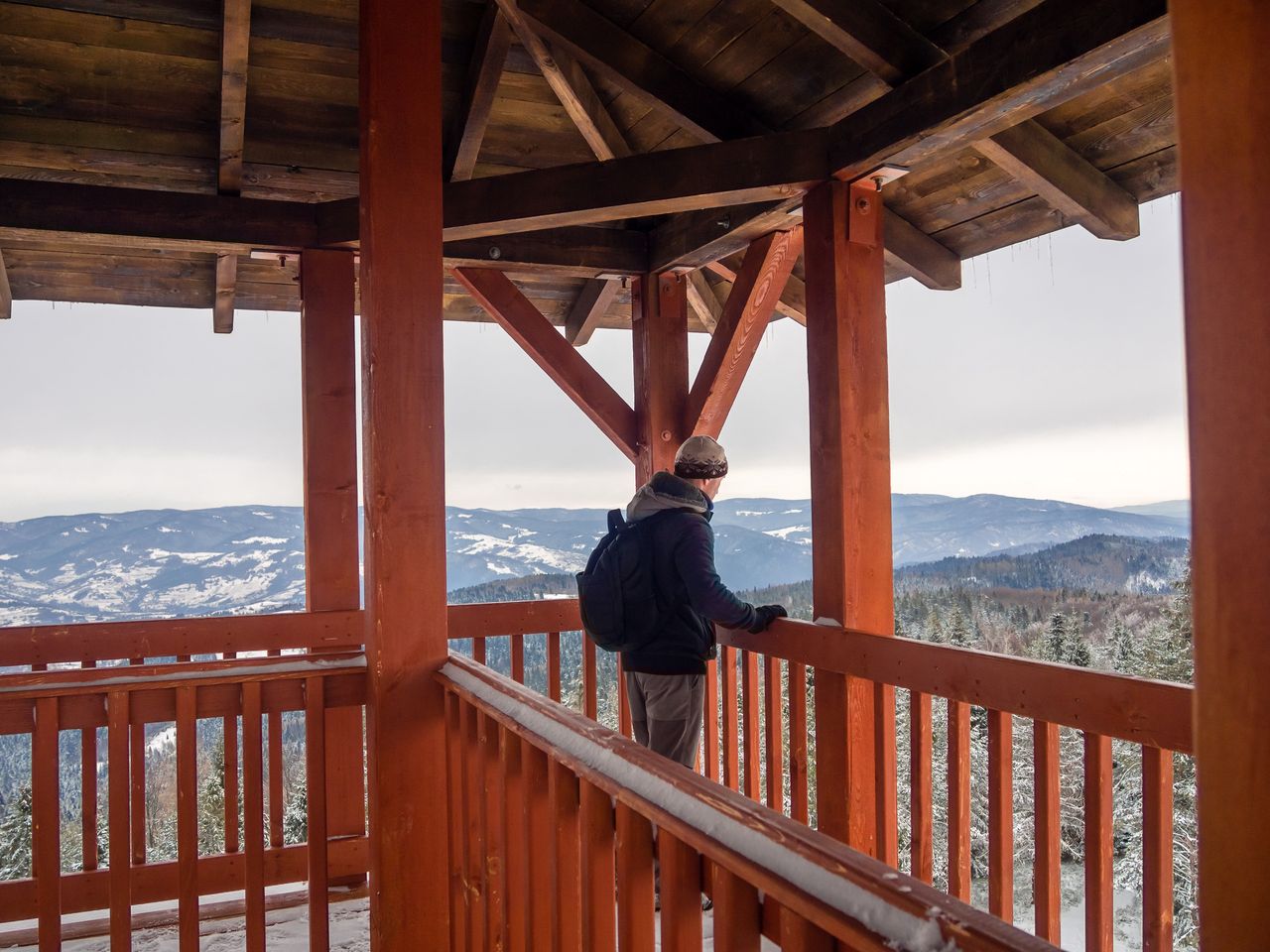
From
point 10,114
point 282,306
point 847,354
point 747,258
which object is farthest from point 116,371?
point 847,354

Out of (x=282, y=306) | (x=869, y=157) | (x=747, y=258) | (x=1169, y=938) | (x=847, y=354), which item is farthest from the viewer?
(x=282, y=306)

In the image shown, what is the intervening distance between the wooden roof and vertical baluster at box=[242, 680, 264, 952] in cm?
227

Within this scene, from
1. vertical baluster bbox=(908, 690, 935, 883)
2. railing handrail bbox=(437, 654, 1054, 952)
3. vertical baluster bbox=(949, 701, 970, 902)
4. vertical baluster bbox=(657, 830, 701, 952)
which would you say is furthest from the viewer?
vertical baluster bbox=(908, 690, 935, 883)

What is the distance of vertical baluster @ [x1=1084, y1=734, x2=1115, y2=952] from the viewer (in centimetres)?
213

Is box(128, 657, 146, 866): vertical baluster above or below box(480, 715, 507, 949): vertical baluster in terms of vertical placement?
below

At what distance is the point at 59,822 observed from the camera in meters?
2.15

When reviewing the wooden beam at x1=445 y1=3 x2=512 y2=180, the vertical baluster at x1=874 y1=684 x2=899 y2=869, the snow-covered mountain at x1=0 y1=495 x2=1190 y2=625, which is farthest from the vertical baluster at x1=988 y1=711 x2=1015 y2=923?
the snow-covered mountain at x1=0 y1=495 x2=1190 y2=625

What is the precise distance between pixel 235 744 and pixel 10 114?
9.53 feet

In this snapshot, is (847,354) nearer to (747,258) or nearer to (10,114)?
(747,258)

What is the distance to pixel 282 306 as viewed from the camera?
5547mm

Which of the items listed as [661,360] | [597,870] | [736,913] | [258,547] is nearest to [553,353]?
[661,360]

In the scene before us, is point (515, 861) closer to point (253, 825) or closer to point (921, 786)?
point (253, 825)

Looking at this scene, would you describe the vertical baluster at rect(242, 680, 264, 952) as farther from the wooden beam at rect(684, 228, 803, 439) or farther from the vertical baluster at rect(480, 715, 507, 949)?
the wooden beam at rect(684, 228, 803, 439)

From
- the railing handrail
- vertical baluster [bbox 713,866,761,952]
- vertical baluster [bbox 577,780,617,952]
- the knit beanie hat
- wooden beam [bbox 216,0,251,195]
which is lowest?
vertical baluster [bbox 577,780,617,952]
